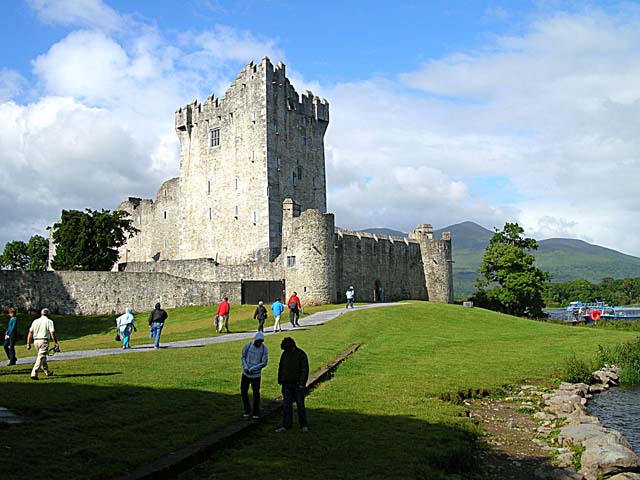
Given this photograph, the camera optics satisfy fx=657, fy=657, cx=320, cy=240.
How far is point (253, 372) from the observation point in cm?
1355

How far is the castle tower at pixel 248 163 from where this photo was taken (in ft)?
188

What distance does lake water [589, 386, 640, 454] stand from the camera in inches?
677

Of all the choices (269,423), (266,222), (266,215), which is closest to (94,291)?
(266,222)

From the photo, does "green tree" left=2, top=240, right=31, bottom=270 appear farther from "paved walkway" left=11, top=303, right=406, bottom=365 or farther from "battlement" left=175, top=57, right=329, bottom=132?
"paved walkway" left=11, top=303, right=406, bottom=365

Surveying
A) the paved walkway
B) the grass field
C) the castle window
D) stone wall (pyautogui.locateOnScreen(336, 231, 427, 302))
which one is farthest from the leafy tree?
the grass field

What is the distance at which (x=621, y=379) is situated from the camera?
25.6m

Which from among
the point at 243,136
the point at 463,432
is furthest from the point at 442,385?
the point at 243,136

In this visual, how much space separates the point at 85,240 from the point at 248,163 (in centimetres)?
1621

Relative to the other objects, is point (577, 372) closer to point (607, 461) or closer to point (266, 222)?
point (607, 461)

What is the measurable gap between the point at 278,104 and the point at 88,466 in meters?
51.7

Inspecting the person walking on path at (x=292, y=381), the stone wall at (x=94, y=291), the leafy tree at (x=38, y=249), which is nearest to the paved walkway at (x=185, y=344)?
the person walking on path at (x=292, y=381)

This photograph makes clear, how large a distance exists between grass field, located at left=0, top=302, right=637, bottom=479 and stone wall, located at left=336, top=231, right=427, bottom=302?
71.9ft

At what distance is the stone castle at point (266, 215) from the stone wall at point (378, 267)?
9cm

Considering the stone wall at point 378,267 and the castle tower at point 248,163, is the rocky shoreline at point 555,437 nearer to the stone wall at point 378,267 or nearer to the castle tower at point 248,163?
the stone wall at point 378,267
